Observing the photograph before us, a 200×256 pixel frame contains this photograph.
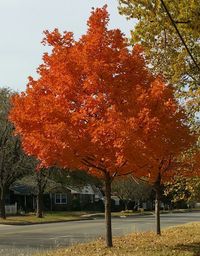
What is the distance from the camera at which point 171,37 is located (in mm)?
15508

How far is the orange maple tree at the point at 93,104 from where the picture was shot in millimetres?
14492

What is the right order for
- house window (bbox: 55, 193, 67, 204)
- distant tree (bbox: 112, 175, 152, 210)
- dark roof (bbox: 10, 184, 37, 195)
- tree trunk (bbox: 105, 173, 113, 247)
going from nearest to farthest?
1. tree trunk (bbox: 105, 173, 113, 247)
2. dark roof (bbox: 10, 184, 37, 195)
3. distant tree (bbox: 112, 175, 152, 210)
4. house window (bbox: 55, 193, 67, 204)

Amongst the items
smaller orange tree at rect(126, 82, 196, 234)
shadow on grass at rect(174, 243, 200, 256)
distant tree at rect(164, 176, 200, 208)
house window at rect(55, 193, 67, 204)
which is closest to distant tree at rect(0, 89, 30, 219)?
distant tree at rect(164, 176, 200, 208)

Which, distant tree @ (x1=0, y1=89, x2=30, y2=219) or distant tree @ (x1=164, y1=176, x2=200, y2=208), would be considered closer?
distant tree @ (x1=164, y1=176, x2=200, y2=208)

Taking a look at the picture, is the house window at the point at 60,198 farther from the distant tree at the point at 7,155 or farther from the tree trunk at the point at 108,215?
the tree trunk at the point at 108,215

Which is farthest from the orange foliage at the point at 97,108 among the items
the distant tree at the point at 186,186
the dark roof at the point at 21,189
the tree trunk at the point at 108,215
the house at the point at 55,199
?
the dark roof at the point at 21,189

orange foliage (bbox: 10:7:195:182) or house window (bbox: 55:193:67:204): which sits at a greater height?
orange foliage (bbox: 10:7:195:182)

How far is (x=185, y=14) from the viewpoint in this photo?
1170 centimetres

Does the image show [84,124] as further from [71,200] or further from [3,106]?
[71,200]

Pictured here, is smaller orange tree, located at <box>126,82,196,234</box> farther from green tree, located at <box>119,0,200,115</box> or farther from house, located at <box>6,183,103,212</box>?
house, located at <box>6,183,103,212</box>

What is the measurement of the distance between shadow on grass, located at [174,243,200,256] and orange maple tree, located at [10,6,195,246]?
7.55 ft

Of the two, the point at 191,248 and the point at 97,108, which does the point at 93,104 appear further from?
A: the point at 191,248

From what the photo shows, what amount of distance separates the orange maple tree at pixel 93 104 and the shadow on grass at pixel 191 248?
7.55 ft

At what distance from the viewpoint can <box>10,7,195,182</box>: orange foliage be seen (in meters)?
14.5
